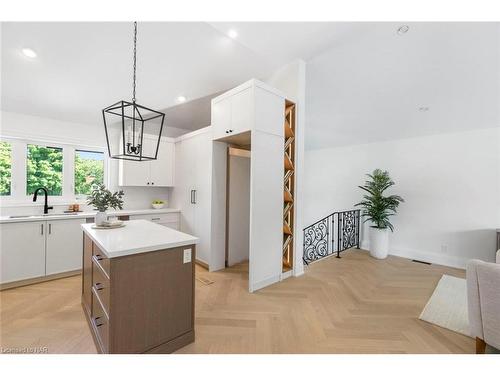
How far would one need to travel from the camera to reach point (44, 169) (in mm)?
3709

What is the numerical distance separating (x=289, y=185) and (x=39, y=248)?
3.54 metres

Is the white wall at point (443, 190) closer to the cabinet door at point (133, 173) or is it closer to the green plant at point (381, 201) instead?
the green plant at point (381, 201)

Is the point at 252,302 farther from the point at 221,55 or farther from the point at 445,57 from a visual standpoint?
the point at 445,57

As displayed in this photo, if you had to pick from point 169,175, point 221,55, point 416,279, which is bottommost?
point 416,279

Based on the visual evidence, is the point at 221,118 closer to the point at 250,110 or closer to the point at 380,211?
the point at 250,110

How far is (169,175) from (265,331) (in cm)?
336

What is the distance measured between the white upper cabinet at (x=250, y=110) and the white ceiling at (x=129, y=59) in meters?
0.54

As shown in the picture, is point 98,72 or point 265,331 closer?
point 265,331

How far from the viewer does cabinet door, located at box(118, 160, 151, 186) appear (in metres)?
4.12

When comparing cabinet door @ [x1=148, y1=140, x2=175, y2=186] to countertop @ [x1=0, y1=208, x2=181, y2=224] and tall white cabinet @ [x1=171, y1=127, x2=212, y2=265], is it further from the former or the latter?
countertop @ [x1=0, y1=208, x2=181, y2=224]

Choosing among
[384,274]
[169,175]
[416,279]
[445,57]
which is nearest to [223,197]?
[169,175]

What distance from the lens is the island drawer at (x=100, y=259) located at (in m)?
1.62

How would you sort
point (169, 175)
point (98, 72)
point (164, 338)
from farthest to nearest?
1. point (169, 175)
2. point (98, 72)
3. point (164, 338)

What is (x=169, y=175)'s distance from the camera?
452cm
